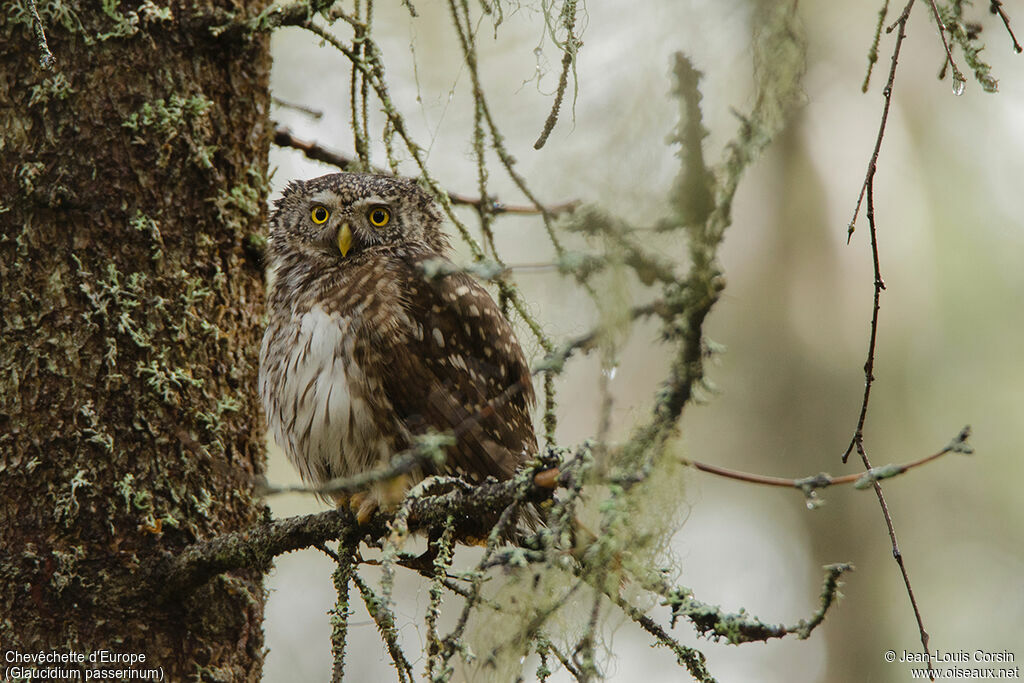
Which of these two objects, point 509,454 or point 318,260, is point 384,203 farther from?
point 509,454

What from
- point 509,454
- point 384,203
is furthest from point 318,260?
point 509,454

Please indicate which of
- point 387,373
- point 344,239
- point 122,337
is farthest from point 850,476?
point 344,239

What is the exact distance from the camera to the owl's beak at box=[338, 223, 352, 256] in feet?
11.4

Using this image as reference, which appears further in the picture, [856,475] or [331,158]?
[331,158]

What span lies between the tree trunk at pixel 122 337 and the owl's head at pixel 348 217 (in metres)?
0.70

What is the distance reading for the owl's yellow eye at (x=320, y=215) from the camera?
361cm

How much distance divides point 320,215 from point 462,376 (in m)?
1.06

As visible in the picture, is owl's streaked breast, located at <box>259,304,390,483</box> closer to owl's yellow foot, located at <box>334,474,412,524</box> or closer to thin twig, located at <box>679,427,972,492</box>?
owl's yellow foot, located at <box>334,474,412,524</box>

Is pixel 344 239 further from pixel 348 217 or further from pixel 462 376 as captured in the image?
pixel 462 376

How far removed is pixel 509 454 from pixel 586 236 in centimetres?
158

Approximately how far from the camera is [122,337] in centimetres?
255

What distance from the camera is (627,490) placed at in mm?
1565

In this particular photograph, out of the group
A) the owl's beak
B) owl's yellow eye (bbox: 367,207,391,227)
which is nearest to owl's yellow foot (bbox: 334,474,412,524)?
the owl's beak

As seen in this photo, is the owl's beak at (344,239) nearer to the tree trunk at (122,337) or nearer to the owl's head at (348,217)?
the owl's head at (348,217)
